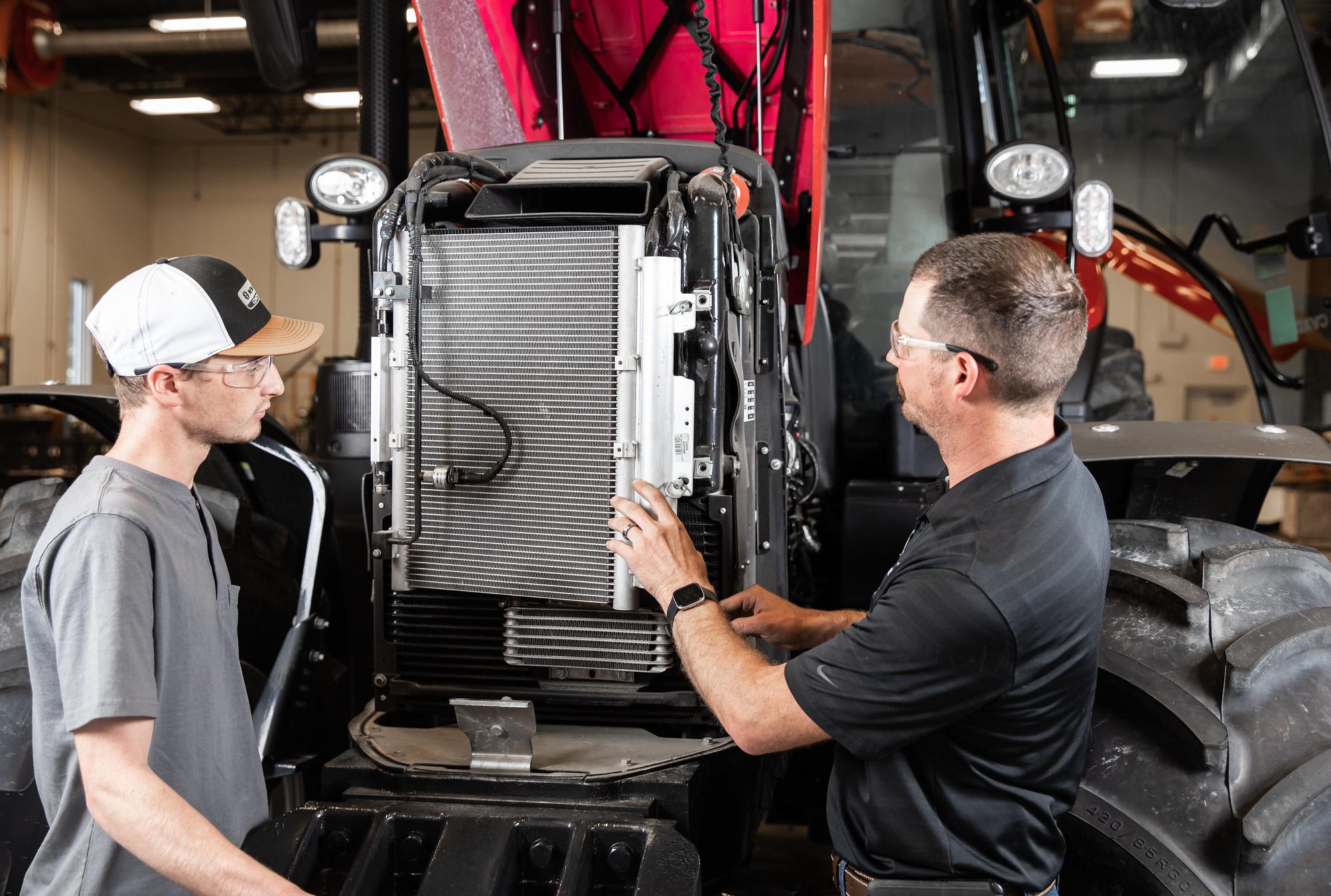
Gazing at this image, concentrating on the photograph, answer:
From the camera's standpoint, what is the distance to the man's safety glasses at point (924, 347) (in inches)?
67.0

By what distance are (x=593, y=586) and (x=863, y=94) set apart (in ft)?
7.12

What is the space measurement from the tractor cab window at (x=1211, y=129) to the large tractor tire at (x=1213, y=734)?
1788 mm

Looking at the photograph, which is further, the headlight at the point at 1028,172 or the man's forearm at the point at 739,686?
the headlight at the point at 1028,172

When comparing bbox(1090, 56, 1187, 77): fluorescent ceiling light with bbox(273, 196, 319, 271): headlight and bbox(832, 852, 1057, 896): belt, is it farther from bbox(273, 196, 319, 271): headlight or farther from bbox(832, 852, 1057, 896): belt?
bbox(832, 852, 1057, 896): belt

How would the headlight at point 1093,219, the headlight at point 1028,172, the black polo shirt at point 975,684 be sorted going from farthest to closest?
the headlight at point 1093,219
the headlight at point 1028,172
the black polo shirt at point 975,684

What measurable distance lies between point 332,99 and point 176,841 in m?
15.1

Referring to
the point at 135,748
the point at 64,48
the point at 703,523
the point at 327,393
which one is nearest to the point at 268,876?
the point at 135,748

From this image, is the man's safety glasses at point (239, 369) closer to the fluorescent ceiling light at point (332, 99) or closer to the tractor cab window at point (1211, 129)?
the tractor cab window at point (1211, 129)

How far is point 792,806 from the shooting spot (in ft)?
10.2

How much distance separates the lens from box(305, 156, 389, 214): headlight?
3240 mm

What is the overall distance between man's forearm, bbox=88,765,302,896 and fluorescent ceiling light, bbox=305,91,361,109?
47.0 ft

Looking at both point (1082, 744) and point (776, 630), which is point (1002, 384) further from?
point (776, 630)

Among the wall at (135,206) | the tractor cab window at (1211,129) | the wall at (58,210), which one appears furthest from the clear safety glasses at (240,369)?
the wall at (58,210)

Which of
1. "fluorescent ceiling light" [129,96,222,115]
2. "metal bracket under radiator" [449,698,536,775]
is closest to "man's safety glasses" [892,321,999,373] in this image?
"metal bracket under radiator" [449,698,536,775]
